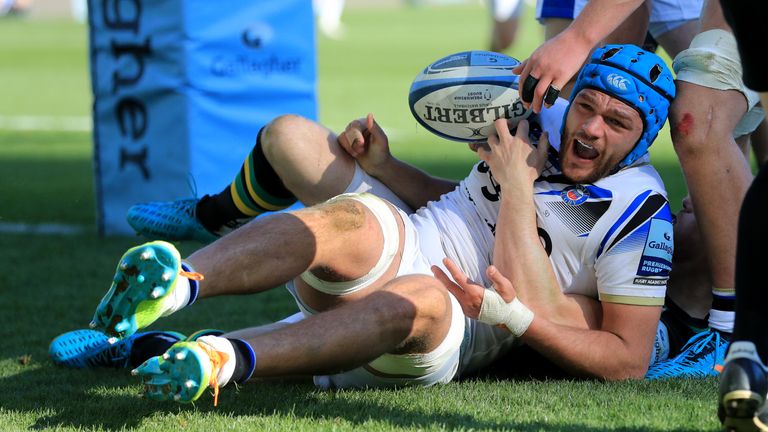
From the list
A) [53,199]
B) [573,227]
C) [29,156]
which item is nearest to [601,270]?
[573,227]

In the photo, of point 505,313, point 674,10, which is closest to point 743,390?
point 505,313

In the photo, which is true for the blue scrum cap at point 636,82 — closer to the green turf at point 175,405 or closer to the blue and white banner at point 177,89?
the green turf at point 175,405

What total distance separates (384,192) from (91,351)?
49.3 inches

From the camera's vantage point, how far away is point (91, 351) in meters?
4.16

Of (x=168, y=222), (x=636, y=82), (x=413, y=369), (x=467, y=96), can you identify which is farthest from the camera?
(x=168, y=222)

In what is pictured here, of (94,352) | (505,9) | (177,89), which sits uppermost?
(177,89)

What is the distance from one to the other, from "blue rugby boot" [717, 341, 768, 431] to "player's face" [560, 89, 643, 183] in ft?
3.87

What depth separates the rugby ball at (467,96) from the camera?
13.5 ft

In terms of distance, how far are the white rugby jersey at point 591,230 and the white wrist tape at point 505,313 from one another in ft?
1.06

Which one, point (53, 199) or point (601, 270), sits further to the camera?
point (53, 199)

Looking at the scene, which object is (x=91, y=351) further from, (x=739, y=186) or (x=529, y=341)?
(x=739, y=186)

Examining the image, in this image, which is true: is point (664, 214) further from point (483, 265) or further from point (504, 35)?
point (504, 35)

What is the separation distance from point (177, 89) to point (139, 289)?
4.43 meters

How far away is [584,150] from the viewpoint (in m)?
3.81
